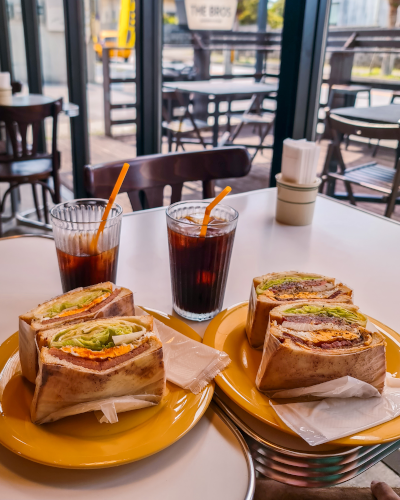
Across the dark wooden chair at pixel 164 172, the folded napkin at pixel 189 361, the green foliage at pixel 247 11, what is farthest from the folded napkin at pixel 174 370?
the green foliage at pixel 247 11

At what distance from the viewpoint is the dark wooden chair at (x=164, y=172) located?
1562 mm

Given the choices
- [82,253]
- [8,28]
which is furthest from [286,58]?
[8,28]

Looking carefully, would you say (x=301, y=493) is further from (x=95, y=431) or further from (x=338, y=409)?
(x=95, y=431)

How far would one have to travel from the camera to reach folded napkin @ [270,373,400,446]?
2.03 ft

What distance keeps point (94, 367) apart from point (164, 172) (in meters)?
1.21

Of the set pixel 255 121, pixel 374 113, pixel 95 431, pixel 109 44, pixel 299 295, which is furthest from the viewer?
pixel 109 44

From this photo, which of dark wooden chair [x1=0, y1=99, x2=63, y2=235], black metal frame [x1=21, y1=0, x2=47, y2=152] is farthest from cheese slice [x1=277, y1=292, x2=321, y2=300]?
black metal frame [x1=21, y1=0, x2=47, y2=152]

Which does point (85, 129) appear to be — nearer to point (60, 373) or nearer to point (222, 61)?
point (222, 61)

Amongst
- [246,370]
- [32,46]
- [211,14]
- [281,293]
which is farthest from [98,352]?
[32,46]

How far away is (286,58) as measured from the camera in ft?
7.87

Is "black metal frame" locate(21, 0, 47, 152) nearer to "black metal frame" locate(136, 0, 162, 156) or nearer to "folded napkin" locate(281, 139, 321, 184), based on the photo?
"black metal frame" locate(136, 0, 162, 156)

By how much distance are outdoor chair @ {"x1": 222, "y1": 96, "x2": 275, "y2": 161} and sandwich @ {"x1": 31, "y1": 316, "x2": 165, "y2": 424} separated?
2.19 meters

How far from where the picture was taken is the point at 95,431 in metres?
0.61

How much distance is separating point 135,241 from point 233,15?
197 cm
